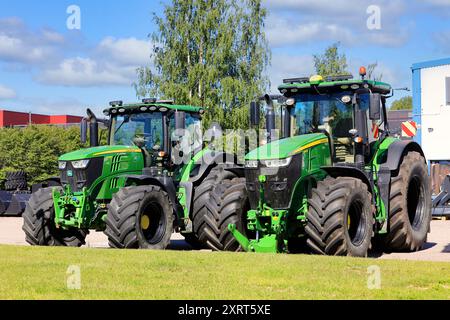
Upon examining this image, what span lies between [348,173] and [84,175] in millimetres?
4737

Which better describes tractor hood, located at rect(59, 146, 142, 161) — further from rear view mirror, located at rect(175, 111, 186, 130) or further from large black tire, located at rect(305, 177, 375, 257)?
large black tire, located at rect(305, 177, 375, 257)

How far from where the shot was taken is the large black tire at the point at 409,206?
13508 mm

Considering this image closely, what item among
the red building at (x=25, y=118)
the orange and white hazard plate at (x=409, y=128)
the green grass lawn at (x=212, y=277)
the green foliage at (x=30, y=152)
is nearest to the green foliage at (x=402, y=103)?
the red building at (x=25, y=118)

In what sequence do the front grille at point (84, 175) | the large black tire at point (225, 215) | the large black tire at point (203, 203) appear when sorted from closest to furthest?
the large black tire at point (225, 215) < the large black tire at point (203, 203) < the front grille at point (84, 175)

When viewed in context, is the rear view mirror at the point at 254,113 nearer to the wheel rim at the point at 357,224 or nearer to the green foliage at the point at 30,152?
the wheel rim at the point at 357,224

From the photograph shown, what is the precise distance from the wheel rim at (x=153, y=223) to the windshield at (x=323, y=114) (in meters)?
2.80

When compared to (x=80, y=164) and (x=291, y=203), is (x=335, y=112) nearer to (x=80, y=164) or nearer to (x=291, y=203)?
(x=291, y=203)

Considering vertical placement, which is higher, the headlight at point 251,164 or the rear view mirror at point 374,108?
the rear view mirror at point 374,108

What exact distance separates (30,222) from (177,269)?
18.8ft

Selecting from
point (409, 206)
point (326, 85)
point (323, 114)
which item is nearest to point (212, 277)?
point (323, 114)

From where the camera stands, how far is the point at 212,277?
8.84 metres
